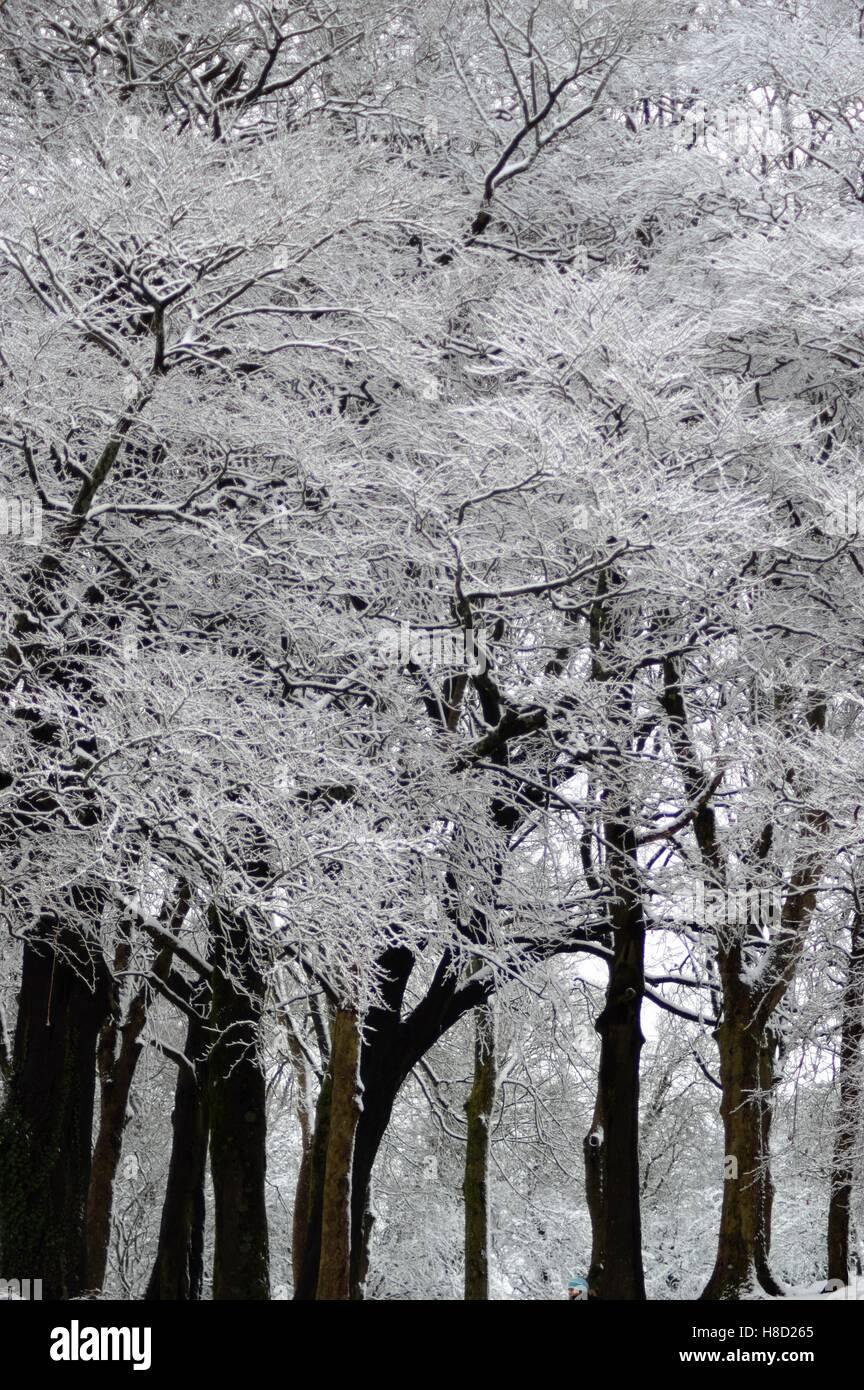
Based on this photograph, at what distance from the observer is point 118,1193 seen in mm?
25828

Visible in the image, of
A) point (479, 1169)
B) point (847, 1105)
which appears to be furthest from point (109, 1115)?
point (847, 1105)

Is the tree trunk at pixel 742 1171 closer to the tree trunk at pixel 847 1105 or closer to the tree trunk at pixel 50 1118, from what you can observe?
the tree trunk at pixel 847 1105

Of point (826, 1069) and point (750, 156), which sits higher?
point (750, 156)

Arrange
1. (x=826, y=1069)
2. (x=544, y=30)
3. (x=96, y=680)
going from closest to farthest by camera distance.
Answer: (x=96, y=680) → (x=544, y=30) → (x=826, y=1069)

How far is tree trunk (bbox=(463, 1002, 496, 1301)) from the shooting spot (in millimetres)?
16438

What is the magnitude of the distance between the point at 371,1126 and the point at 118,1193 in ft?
46.2

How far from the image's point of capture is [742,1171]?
14328 mm

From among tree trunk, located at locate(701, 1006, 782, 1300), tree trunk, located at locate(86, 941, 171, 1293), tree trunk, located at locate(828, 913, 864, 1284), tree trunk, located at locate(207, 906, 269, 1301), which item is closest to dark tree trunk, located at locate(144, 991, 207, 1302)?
tree trunk, located at locate(207, 906, 269, 1301)

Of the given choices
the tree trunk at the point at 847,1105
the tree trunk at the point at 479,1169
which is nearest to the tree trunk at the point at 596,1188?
the tree trunk at the point at 479,1169

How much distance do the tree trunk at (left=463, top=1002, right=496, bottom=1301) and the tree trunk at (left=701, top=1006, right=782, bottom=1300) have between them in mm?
2602

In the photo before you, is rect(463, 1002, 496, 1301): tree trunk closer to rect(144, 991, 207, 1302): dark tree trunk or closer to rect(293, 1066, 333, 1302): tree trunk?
rect(293, 1066, 333, 1302): tree trunk

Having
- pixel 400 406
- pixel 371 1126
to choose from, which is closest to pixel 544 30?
pixel 400 406
